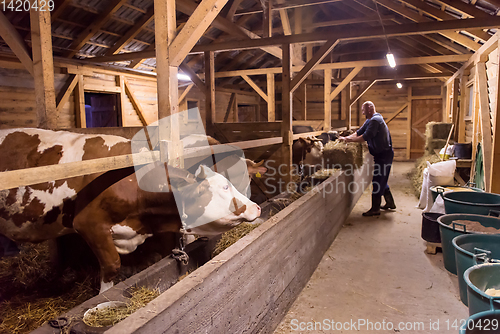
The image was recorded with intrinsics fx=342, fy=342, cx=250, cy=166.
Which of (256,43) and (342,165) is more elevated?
(256,43)

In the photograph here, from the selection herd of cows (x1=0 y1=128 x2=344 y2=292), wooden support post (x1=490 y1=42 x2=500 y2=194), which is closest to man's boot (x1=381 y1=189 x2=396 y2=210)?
wooden support post (x1=490 y1=42 x2=500 y2=194)

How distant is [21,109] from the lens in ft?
22.4

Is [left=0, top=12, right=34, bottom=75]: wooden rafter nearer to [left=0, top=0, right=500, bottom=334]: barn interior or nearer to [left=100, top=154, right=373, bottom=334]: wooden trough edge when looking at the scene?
[left=0, top=0, right=500, bottom=334]: barn interior

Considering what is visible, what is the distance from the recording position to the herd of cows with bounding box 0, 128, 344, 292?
2.52 metres

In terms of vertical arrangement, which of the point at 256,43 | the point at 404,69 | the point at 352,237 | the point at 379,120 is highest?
the point at 404,69

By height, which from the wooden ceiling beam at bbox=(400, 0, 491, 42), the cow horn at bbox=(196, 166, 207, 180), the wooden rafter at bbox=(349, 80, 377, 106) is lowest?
the cow horn at bbox=(196, 166, 207, 180)

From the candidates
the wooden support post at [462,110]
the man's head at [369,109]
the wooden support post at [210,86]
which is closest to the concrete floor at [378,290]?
the man's head at [369,109]

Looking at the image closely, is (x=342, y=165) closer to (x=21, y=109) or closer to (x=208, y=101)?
(x=208, y=101)

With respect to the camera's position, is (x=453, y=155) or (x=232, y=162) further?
(x=453, y=155)

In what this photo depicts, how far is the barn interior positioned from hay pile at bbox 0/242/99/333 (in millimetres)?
1084

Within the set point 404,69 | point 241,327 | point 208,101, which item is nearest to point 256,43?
point 208,101

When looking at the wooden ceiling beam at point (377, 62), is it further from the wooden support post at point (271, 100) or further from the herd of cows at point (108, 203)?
the herd of cows at point (108, 203)

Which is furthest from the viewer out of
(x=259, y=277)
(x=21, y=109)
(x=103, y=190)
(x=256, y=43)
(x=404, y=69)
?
(x=404, y=69)

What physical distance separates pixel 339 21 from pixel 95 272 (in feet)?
28.3
